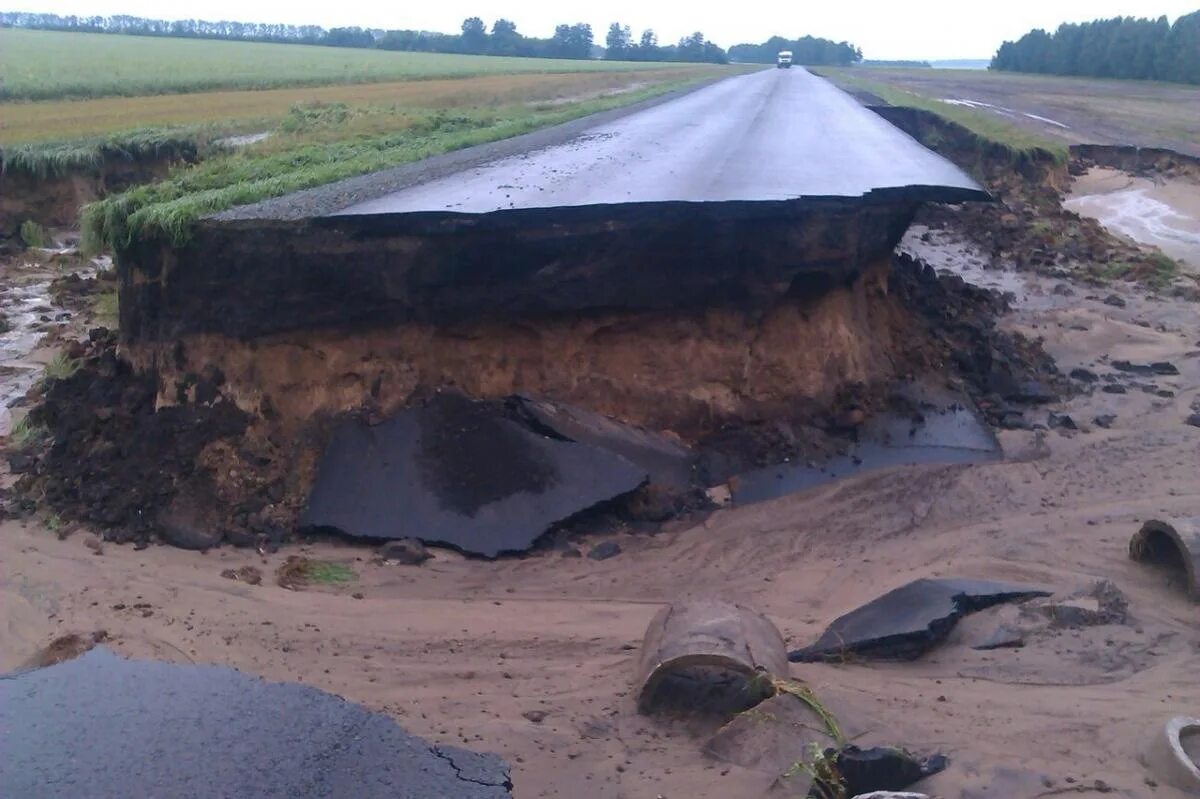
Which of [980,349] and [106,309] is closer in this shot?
[980,349]

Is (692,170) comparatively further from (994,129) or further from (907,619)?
(994,129)

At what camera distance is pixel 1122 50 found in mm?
55656

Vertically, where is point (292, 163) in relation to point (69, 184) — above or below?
above

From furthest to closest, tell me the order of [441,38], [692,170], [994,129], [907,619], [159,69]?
[441,38], [159,69], [994,129], [692,170], [907,619]

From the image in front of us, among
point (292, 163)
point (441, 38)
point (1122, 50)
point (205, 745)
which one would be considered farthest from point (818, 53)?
point (205, 745)

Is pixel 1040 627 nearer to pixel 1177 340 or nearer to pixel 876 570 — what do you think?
pixel 876 570

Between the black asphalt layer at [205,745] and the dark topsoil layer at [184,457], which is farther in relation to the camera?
the dark topsoil layer at [184,457]

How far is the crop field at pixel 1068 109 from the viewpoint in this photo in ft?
92.9

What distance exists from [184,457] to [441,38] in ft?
295

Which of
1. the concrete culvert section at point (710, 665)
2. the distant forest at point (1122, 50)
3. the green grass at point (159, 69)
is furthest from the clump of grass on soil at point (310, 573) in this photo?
the distant forest at point (1122, 50)

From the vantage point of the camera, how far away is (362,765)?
4.06 meters

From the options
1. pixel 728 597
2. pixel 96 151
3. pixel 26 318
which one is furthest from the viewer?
pixel 96 151

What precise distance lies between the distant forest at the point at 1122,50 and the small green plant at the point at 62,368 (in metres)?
51.9

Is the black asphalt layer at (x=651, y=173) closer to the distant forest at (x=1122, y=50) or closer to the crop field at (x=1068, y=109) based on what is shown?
the crop field at (x=1068, y=109)
